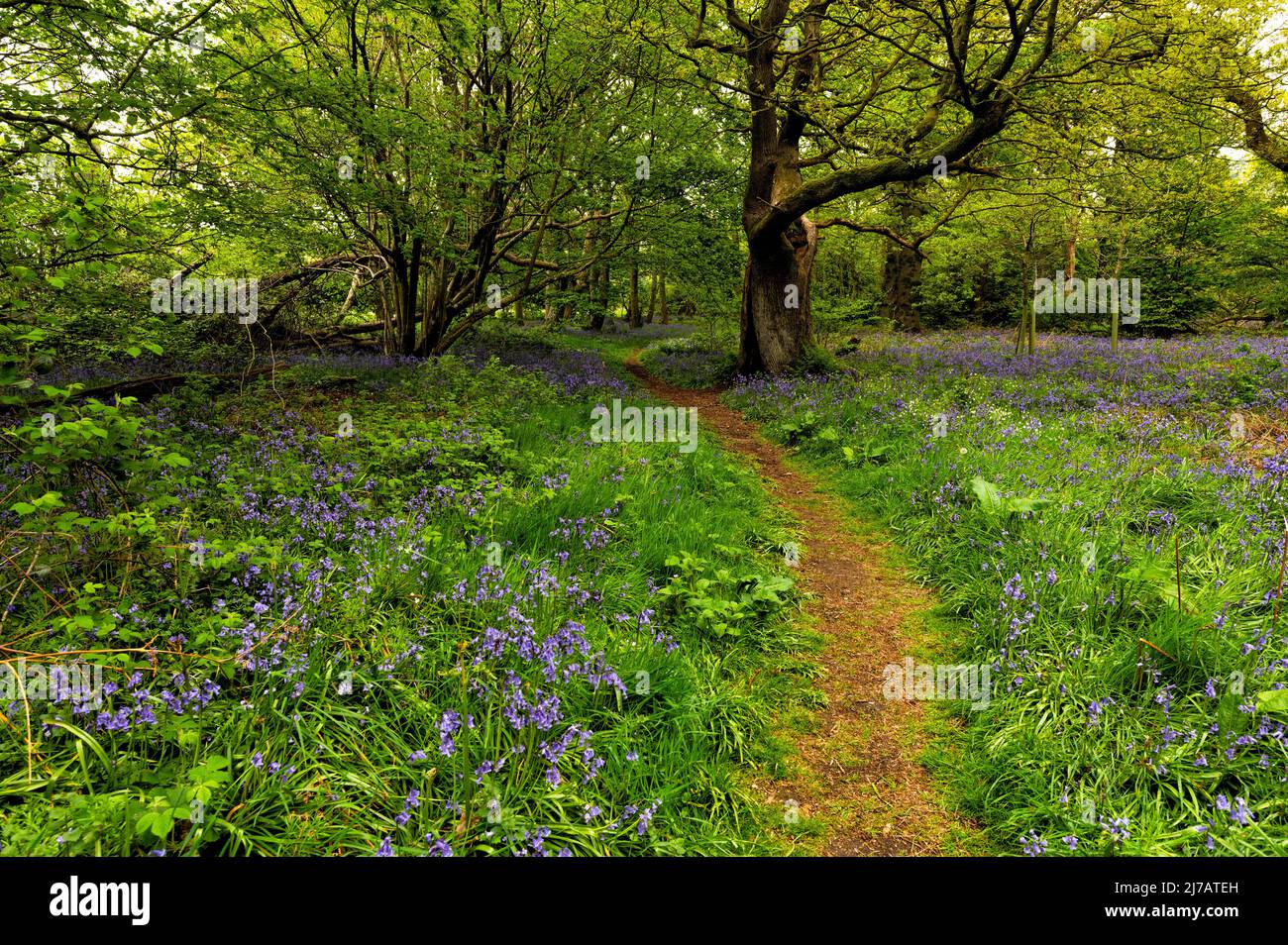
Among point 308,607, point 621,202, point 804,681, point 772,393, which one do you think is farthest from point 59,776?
point 621,202

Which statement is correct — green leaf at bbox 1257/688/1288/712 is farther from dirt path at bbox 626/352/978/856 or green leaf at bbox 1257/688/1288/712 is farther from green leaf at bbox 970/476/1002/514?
green leaf at bbox 970/476/1002/514

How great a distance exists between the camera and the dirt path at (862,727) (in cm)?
293

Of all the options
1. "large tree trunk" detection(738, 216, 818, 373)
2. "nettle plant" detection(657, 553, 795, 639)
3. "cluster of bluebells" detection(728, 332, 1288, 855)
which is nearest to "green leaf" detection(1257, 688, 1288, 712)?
"cluster of bluebells" detection(728, 332, 1288, 855)

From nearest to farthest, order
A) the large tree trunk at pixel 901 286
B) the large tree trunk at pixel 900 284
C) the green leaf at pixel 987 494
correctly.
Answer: the green leaf at pixel 987 494 < the large tree trunk at pixel 900 284 < the large tree trunk at pixel 901 286

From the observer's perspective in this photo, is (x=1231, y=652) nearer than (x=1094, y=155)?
Yes

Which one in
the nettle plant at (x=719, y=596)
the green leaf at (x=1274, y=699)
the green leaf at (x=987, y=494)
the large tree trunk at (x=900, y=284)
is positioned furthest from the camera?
the large tree trunk at (x=900, y=284)

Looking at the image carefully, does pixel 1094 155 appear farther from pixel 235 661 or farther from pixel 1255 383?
pixel 235 661

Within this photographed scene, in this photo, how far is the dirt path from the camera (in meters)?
2.93

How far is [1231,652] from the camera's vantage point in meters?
3.29

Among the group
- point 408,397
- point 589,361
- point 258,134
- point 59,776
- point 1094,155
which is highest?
point 1094,155

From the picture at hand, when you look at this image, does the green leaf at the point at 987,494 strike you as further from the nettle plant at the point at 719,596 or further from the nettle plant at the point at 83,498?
the nettle plant at the point at 83,498

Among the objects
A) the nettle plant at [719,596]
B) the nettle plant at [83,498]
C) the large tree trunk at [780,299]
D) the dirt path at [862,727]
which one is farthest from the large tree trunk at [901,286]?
the nettle plant at [83,498]

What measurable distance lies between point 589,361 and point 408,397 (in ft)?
28.2

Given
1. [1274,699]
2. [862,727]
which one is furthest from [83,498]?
[1274,699]
